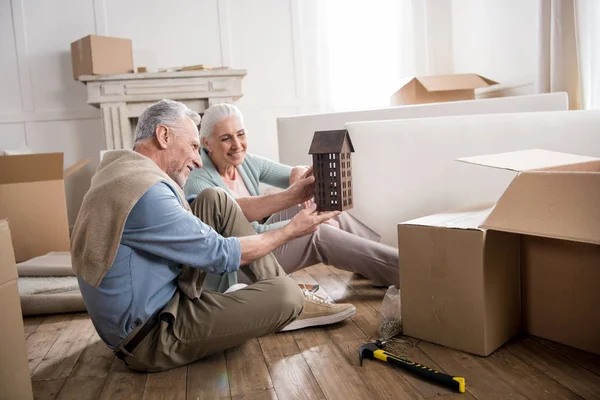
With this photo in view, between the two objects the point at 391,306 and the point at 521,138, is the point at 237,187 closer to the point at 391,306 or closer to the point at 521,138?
the point at 391,306

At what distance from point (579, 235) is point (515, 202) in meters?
0.22

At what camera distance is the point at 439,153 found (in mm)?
2354

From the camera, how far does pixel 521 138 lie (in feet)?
7.20

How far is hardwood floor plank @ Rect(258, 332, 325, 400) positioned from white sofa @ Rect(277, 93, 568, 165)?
157 centimetres

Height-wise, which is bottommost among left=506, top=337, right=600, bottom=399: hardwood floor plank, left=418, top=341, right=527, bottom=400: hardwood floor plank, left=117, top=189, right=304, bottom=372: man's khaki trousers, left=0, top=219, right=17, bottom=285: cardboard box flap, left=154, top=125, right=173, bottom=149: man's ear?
left=418, top=341, right=527, bottom=400: hardwood floor plank

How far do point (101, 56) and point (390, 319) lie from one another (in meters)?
3.43

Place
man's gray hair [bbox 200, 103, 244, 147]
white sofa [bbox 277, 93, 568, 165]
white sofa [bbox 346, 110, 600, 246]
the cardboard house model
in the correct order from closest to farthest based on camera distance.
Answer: the cardboard house model
white sofa [bbox 346, 110, 600, 246]
man's gray hair [bbox 200, 103, 244, 147]
white sofa [bbox 277, 93, 568, 165]

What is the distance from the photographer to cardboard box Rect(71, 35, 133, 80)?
4262 mm

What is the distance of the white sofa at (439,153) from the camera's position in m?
2.13

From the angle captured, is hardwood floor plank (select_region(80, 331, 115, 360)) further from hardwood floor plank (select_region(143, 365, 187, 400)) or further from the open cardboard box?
the open cardboard box

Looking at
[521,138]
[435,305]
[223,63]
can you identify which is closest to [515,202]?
[435,305]

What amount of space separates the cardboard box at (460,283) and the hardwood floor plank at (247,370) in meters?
0.53

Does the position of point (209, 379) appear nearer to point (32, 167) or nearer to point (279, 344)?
point (279, 344)

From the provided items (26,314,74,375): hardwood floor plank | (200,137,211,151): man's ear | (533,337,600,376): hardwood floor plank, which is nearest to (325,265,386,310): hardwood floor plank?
(533,337,600,376): hardwood floor plank
